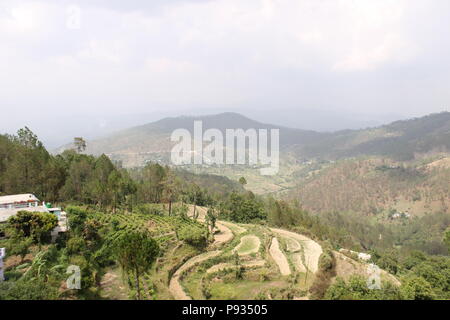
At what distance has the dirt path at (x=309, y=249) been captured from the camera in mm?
30422

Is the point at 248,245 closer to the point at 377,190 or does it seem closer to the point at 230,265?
the point at 230,265

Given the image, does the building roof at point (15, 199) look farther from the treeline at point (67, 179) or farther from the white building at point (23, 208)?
the treeline at point (67, 179)

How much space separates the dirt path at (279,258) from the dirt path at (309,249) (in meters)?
2.23

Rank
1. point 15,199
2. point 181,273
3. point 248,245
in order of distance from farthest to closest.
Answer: point 248,245, point 15,199, point 181,273

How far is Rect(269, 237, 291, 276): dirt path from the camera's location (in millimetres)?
28500

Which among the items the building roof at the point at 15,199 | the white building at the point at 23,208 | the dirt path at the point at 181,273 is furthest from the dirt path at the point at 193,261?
the building roof at the point at 15,199

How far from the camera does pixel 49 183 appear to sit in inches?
1689

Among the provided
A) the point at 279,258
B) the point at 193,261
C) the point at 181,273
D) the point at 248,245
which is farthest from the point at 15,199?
the point at 279,258

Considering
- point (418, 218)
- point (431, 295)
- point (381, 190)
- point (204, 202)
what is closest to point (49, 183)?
point (204, 202)

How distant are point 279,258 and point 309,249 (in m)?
6.53

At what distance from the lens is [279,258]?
32.0 metres

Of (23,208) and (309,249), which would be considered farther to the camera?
(309,249)

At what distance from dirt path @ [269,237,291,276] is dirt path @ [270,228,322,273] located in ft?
7.32
